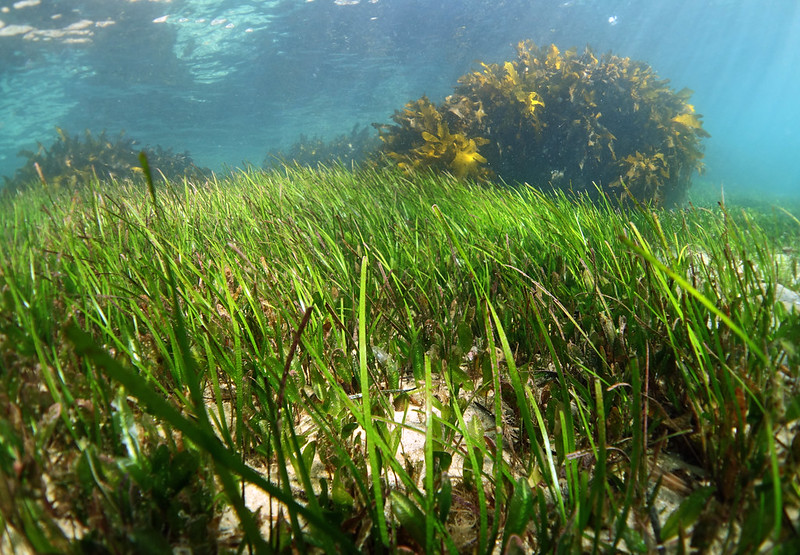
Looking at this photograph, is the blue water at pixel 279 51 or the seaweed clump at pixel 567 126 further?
the blue water at pixel 279 51

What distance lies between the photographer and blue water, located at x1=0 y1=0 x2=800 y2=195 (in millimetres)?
20438

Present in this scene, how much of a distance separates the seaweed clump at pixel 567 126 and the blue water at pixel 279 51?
9906 mm

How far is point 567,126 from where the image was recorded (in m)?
7.79

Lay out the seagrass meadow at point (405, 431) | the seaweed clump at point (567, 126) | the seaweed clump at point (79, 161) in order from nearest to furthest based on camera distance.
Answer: the seagrass meadow at point (405, 431) < the seaweed clump at point (567, 126) < the seaweed clump at point (79, 161)

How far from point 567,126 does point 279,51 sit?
25.5 meters

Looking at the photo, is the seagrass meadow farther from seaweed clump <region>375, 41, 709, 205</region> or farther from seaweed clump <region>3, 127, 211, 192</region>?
seaweed clump <region>3, 127, 211, 192</region>

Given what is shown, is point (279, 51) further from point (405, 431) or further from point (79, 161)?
point (405, 431)

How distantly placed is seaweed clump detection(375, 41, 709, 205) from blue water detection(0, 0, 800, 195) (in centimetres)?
991

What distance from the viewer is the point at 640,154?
7.78 metres

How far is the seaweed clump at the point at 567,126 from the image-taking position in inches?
295

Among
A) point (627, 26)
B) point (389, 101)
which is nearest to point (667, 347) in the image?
point (627, 26)

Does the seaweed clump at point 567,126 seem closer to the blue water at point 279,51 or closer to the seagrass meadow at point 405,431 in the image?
the seagrass meadow at point 405,431

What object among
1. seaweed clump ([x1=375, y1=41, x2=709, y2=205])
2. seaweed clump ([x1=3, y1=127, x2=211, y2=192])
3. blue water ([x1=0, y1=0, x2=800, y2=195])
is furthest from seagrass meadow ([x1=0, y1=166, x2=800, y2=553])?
blue water ([x1=0, y1=0, x2=800, y2=195])

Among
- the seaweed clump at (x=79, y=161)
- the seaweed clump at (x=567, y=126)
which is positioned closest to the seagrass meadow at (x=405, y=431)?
the seaweed clump at (x=567, y=126)
